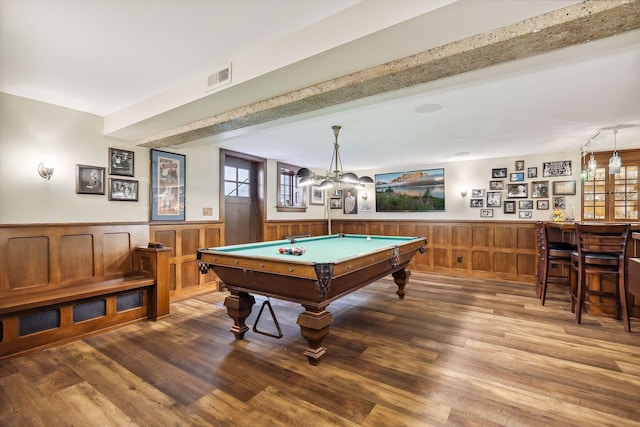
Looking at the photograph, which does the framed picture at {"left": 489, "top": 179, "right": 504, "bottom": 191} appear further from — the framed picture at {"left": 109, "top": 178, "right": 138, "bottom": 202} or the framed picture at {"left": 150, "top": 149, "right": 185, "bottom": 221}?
the framed picture at {"left": 109, "top": 178, "right": 138, "bottom": 202}

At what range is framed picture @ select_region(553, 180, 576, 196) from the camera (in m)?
5.60

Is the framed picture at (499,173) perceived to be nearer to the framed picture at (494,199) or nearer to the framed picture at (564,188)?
the framed picture at (494,199)

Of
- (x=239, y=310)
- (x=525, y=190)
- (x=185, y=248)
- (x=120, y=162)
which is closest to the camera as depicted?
(x=239, y=310)

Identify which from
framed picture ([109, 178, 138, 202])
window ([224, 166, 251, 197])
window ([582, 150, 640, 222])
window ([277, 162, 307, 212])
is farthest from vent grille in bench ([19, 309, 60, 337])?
window ([582, 150, 640, 222])

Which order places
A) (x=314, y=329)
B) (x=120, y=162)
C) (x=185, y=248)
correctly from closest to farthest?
(x=314, y=329) → (x=120, y=162) → (x=185, y=248)

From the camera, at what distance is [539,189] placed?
5863 mm

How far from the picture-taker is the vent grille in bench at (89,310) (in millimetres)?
3184

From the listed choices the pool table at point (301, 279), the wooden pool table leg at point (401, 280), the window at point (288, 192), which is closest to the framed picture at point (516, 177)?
the wooden pool table leg at point (401, 280)

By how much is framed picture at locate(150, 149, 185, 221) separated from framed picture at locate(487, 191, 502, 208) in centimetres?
582

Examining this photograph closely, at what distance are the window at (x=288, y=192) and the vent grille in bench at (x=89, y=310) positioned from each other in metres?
3.67

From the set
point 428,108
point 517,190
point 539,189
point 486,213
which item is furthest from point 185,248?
point 539,189

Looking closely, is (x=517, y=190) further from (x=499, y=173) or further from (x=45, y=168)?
(x=45, y=168)

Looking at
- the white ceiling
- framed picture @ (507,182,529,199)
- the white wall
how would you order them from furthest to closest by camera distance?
framed picture @ (507,182,529,199)
the white wall
the white ceiling

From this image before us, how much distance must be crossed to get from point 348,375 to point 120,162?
3.77 m
